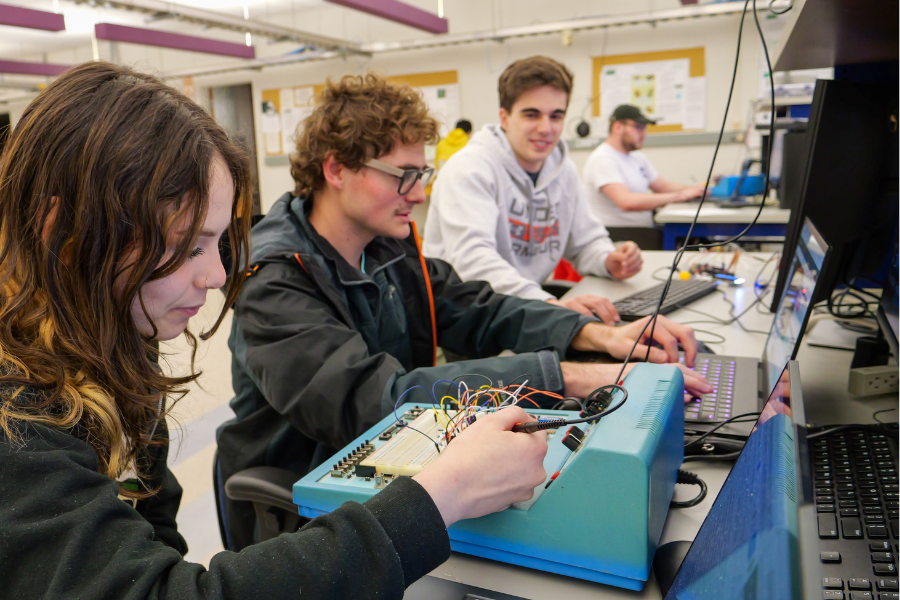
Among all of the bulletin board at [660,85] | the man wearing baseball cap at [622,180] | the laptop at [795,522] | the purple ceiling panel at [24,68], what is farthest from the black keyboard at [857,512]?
the purple ceiling panel at [24,68]

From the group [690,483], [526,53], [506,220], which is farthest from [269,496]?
[526,53]

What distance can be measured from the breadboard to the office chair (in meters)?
0.29

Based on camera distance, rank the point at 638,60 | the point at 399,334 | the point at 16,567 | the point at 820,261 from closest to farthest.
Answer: the point at 16,567, the point at 820,261, the point at 399,334, the point at 638,60

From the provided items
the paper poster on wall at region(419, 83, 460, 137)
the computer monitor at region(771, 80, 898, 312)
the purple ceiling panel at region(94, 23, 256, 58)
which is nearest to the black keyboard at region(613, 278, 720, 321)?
the computer monitor at region(771, 80, 898, 312)

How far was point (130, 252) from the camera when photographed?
610 mm

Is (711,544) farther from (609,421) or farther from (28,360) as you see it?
(28,360)

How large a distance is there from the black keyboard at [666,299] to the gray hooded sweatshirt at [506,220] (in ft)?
0.80

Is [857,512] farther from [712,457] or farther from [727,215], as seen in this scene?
[727,215]

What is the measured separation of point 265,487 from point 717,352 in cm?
93

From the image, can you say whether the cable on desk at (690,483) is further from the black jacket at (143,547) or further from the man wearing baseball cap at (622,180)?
the man wearing baseball cap at (622,180)

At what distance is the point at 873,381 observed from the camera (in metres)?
1.09

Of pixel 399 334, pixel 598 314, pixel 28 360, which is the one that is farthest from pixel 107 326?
pixel 598 314

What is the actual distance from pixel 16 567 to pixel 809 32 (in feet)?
4.08

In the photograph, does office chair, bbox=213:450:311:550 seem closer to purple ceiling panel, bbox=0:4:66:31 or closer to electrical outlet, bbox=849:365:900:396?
electrical outlet, bbox=849:365:900:396
